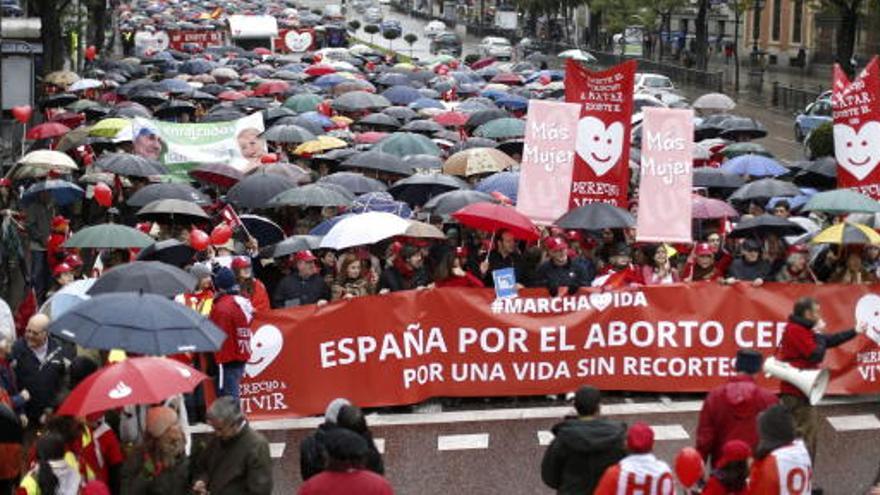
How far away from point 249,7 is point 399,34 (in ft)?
68.0

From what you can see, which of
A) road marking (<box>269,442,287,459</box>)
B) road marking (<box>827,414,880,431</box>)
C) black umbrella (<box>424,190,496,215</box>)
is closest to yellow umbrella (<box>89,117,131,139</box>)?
black umbrella (<box>424,190,496,215</box>)

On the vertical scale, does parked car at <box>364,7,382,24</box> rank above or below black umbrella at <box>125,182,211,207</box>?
below

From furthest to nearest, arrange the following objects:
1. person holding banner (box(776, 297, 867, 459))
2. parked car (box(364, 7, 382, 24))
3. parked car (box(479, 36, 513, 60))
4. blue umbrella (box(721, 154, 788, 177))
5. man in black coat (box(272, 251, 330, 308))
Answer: parked car (box(364, 7, 382, 24)) < parked car (box(479, 36, 513, 60)) < blue umbrella (box(721, 154, 788, 177)) < man in black coat (box(272, 251, 330, 308)) < person holding banner (box(776, 297, 867, 459))

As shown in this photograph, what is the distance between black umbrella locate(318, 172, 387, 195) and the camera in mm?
19750

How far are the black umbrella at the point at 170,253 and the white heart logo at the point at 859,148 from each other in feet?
22.3

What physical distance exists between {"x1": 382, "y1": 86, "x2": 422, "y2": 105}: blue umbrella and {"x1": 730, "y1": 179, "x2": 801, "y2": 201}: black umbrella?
1509 cm

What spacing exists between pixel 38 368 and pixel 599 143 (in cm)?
694

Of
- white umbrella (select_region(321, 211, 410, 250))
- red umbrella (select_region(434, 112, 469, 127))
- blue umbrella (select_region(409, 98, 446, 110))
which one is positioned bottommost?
blue umbrella (select_region(409, 98, 446, 110))

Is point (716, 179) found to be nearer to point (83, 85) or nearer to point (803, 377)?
point (803, 377)

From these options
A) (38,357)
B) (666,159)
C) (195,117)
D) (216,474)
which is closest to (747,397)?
(216,474)

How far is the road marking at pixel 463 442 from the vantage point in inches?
532

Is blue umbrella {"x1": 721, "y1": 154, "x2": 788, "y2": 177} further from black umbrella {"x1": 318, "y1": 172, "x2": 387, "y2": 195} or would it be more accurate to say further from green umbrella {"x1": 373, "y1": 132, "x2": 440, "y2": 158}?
black umbrella {"x1": 318, "y1": 172, "x2": 387, "y2": 195}

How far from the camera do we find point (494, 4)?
436ft

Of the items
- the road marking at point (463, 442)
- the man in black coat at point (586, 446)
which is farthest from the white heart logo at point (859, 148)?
the man in black coat at point (586, 446)
